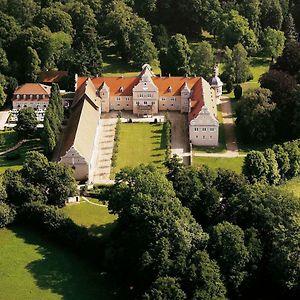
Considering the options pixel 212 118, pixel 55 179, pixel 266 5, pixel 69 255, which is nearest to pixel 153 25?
pixel 266 5

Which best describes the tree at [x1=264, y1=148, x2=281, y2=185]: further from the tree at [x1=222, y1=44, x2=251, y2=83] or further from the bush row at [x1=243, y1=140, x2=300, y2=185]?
the tree at [x1=222, y1=44, x2=251, y2=83]

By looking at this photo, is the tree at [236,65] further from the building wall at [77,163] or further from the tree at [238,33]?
the building wall at [77,163]

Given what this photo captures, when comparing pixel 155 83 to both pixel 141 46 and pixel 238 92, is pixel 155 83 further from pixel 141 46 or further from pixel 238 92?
pixel 141 46

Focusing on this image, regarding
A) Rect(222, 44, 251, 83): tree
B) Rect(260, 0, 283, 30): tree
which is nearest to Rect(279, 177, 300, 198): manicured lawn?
Rect(222, 44, 251, 83): tree

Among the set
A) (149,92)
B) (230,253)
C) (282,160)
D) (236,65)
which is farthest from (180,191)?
(236,65)

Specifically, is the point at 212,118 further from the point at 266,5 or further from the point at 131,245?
the point at 266,5

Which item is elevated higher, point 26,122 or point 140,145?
point 26,122
